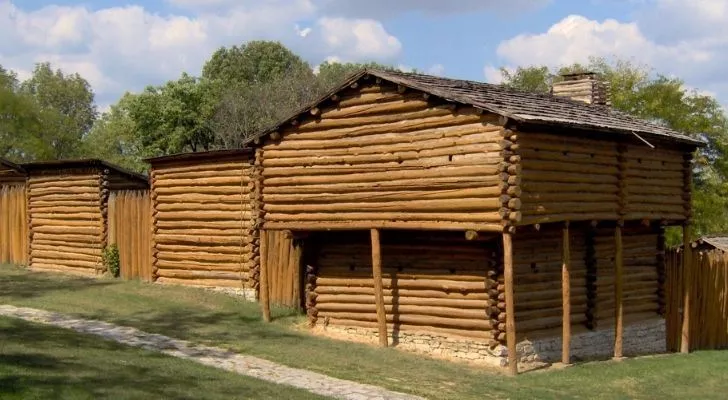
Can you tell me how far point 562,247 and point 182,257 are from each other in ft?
35.4

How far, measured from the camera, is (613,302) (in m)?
21.5

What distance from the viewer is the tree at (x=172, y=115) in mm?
54281

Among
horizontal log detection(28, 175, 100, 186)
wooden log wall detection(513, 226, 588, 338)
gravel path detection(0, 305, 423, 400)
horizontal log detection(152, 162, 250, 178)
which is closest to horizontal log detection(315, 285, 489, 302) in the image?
wooden log wall detection(513, 226, 588, 338)

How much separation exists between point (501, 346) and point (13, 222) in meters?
18.8

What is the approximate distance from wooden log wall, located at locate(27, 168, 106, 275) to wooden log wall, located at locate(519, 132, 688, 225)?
1451 cm

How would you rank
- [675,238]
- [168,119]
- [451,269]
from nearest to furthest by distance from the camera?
[451,269], [675,238], [168,119]

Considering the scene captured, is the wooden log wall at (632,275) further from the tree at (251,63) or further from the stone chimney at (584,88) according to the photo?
the tree at (251,63)

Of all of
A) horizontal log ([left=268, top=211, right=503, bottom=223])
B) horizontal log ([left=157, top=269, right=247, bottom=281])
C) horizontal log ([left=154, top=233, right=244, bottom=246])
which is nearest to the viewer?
horizontal log ([left=268, top=211, right=503, bottom=223])

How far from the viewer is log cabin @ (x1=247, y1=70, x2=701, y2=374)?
1738 cm

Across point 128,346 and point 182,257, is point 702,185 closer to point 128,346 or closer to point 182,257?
point 182,257

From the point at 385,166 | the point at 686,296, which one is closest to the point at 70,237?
the point at 385,166

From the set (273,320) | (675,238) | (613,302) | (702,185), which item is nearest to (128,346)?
(273,320)

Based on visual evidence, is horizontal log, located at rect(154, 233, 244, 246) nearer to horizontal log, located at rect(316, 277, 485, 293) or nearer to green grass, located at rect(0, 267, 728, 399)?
green grass, located at rect(0, 267, 728, 399)

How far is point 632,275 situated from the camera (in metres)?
22.8
